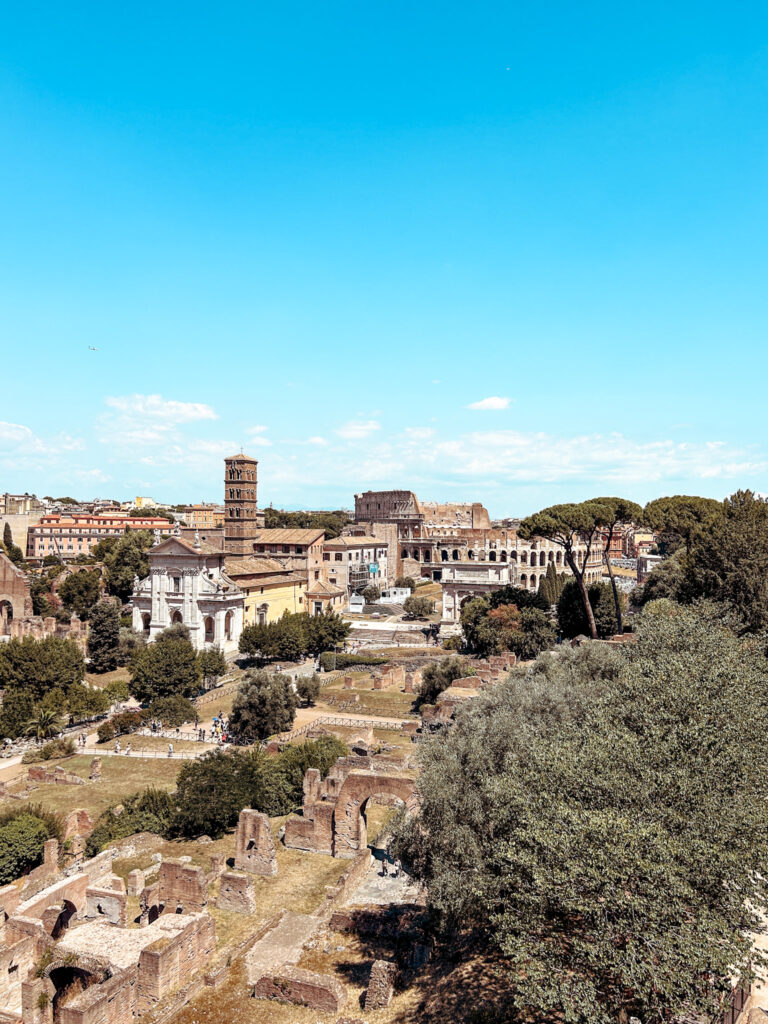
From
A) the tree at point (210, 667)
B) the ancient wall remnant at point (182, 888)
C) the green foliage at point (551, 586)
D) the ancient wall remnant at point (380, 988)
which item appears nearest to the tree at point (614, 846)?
the ancient wall remnant at point (380, 988)

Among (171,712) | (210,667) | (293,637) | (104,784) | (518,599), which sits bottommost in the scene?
(104,784)

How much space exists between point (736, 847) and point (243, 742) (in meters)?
24.6

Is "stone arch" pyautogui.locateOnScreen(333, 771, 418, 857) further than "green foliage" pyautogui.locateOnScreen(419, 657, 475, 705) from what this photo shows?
No

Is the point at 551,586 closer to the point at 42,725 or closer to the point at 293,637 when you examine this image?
the point at 293,637

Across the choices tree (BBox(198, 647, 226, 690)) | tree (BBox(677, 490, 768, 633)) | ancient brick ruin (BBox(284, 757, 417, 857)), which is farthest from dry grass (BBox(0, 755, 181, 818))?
tree (BBox(677, 490, 768, 633))

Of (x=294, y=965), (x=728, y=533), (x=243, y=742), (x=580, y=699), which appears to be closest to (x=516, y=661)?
(x=728, y=533)

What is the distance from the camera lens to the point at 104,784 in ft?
87.1

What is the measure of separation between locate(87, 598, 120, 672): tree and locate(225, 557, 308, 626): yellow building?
890 centimetres

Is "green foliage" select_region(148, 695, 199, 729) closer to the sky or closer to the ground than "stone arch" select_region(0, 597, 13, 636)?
closer to the ground

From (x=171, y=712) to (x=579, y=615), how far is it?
25021 mm

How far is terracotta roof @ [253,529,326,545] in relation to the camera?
62.5 meters

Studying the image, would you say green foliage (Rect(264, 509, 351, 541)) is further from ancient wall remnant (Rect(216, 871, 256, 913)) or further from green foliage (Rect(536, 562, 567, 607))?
ancient wall remnant (Rect(216, 871, 256, 913))

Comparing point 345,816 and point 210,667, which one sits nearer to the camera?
point 345,816

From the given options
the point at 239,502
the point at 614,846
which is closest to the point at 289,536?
the point at 239,502
